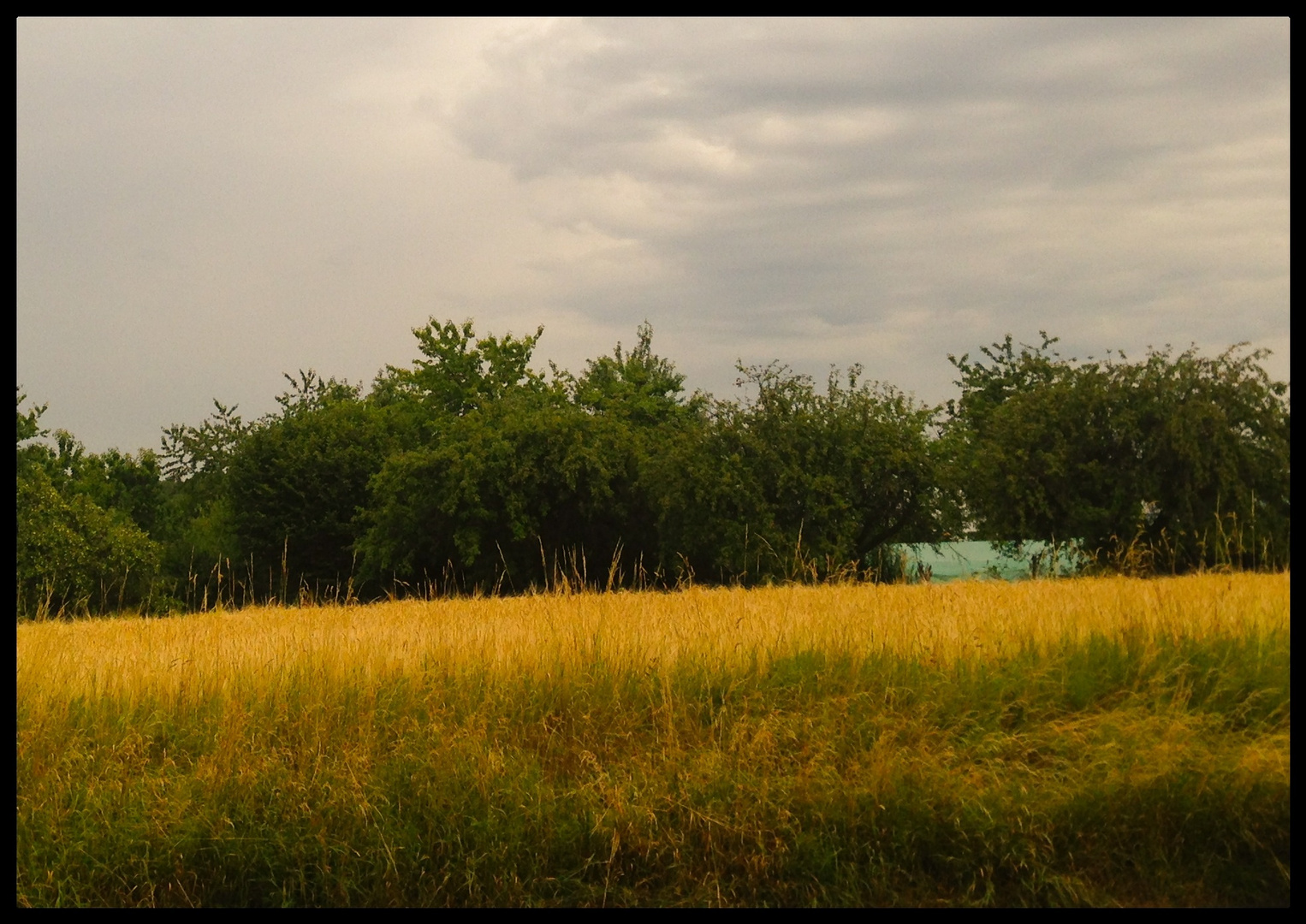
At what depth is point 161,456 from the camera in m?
58.0

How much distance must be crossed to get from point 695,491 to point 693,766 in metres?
21.8

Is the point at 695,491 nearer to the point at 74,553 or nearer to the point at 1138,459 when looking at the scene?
the point at 1138,459

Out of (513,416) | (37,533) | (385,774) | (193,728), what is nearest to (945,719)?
(385,774)

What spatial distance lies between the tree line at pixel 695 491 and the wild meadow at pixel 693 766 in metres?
3.37

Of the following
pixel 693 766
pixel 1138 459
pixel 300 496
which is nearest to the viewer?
pixel 693 766

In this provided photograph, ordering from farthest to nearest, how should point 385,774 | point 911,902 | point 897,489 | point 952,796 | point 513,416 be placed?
point 513,416
point 897,489
point 385,774
point 952,796
point 911,902

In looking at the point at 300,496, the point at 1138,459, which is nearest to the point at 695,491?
the point at 1138,459

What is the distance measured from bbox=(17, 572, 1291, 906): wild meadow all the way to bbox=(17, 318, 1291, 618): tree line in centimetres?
337

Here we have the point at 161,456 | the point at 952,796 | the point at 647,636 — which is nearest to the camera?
the point at 952,796

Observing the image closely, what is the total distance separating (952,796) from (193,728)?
5.57 metres

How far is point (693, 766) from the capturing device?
273 inches
